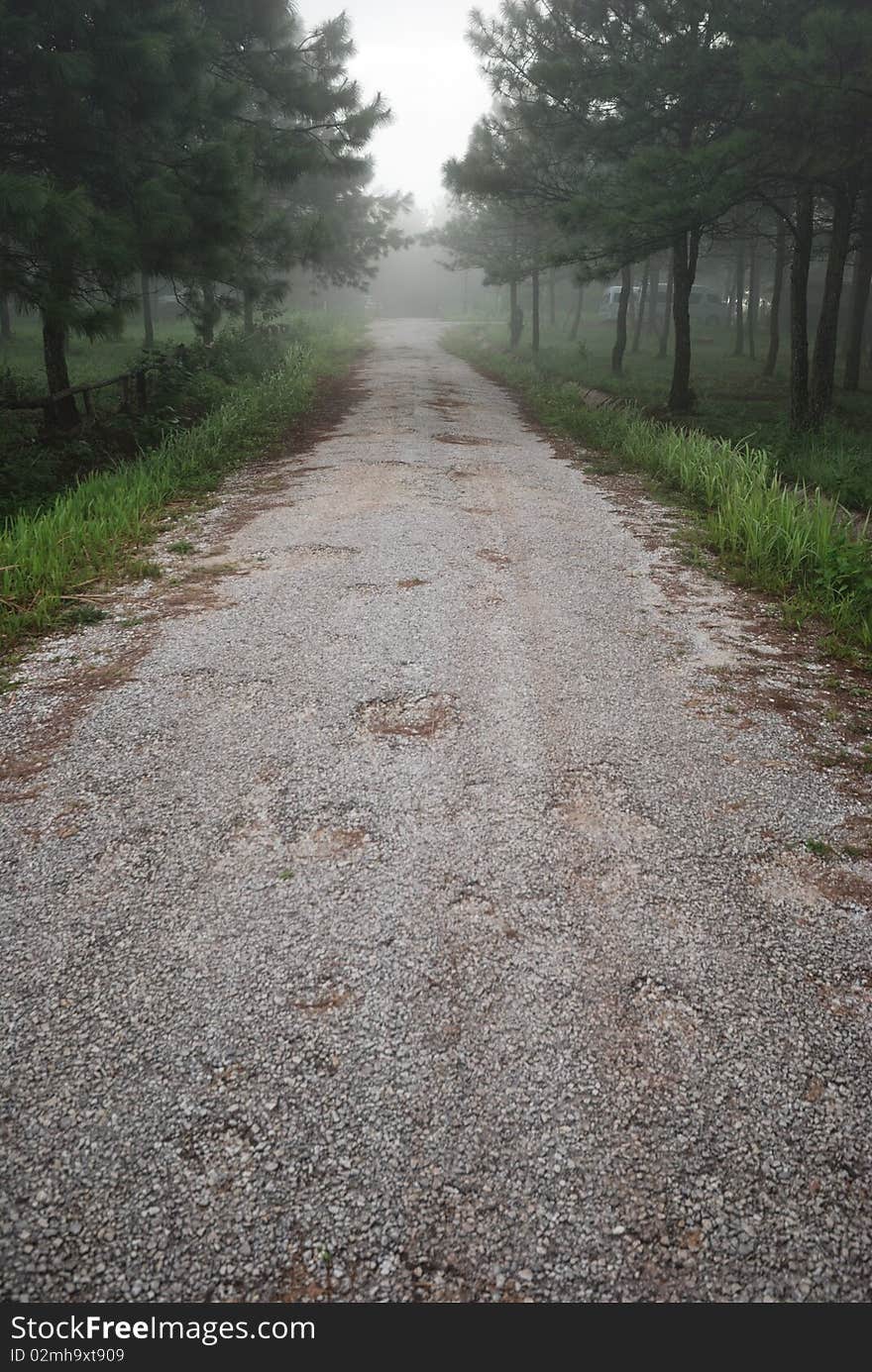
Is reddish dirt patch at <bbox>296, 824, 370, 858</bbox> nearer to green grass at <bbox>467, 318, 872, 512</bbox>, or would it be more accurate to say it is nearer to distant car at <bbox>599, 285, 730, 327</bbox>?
green grass at <bbox>467, 318, 872, 512</bbox>

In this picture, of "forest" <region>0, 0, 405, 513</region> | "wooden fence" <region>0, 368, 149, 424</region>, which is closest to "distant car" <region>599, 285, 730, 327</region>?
"forest" <region>0, 0, 405, 513</region>

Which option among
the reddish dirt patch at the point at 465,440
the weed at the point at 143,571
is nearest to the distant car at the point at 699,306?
the reddish dirt patch at the point at 465,440

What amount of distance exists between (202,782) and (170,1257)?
1649 mm

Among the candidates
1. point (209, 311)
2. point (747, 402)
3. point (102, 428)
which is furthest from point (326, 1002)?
point (747, 402)

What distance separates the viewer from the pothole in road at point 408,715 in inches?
130

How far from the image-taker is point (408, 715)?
342cm

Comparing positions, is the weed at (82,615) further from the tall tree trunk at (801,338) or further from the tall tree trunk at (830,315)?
the tall tree trunk at (830,315)

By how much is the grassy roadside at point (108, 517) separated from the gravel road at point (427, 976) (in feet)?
2.17

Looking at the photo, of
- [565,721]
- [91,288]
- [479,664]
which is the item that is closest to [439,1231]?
[565,721]

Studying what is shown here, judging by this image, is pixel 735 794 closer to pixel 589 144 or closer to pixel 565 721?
pixel 565 721

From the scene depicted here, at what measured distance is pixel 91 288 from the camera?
327 inches

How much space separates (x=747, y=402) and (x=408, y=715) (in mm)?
13907

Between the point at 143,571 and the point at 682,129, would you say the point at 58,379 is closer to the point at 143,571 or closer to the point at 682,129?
the point at 143,571
